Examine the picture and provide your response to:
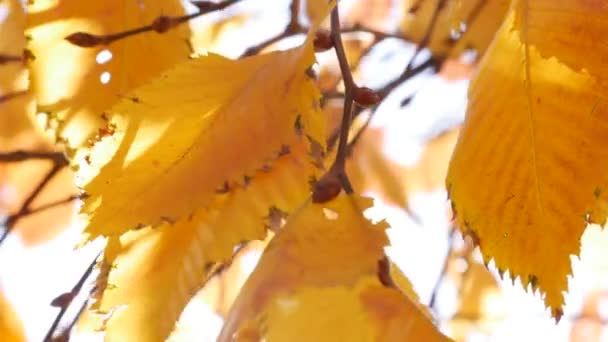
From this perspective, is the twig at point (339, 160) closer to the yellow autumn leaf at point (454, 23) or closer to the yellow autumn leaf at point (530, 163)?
the yellow autumn leaf at point (530, 163)

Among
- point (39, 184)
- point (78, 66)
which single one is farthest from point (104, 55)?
point (39, 184)

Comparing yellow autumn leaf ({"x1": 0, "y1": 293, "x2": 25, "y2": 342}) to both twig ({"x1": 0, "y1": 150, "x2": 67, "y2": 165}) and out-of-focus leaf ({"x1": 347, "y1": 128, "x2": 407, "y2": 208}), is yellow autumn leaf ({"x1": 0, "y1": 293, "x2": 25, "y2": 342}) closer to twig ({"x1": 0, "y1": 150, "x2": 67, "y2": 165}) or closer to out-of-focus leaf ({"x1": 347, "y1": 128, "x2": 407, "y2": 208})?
twig ({"x1": 0, "y1": 150, "x2": 67, "y2": 165})

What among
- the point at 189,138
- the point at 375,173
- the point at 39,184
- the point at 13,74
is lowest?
the point at 375,173

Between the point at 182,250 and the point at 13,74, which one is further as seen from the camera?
the point at 13,74

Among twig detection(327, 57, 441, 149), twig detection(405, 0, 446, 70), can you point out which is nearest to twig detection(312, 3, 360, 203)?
twig detection(327, 57, 441, 149)

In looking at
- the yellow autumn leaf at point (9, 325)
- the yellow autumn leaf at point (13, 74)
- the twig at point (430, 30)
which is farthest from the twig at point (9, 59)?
the twig at point (430, 30)

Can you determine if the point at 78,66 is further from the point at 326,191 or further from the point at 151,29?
the point at 326,191

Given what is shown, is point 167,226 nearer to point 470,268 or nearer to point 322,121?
point 322,121
